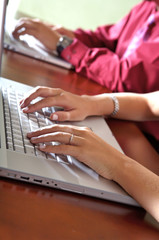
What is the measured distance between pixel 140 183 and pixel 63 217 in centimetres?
18

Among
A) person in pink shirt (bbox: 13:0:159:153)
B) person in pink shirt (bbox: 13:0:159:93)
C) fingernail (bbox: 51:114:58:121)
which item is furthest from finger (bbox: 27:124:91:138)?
person in pink shirt (bbox: 13:0:159:93)

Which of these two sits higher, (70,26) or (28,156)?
(28,156)

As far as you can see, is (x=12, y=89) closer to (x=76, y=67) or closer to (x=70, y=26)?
(x=76, y=67)

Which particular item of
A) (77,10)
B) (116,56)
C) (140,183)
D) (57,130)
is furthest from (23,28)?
(77,10)

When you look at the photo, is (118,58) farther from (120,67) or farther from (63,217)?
(63,217)

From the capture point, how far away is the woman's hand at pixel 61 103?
82 centimetres

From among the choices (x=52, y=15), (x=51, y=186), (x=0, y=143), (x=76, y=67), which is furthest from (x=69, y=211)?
(x=52, y=15)

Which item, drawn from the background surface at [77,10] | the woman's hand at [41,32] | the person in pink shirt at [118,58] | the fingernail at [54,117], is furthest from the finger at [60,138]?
the background surface at [77,10]

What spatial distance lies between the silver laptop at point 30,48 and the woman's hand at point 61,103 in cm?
41

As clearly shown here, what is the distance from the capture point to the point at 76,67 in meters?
1.36

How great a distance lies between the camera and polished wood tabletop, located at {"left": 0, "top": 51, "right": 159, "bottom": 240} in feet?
1.70

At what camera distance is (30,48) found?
132cm

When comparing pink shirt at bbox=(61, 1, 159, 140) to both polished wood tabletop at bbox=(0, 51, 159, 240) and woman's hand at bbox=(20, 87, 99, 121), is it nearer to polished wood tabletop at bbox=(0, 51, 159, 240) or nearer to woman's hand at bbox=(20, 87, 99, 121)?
woman's hand at bbox=(20, 87, 99, 121)

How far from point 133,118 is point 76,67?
0.38m
